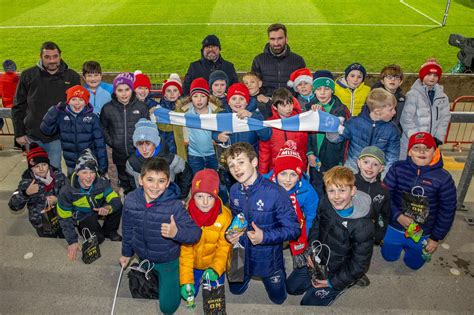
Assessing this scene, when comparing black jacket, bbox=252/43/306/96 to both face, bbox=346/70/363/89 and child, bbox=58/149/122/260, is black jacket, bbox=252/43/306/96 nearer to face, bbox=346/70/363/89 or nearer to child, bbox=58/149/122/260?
face, bbox=346/70/363/89

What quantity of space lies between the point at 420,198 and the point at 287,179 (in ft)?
5.39

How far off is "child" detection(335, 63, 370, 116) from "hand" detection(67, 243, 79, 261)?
4.30 meters

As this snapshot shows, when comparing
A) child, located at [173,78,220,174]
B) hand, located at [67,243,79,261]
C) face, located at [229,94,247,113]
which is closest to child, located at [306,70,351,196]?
face, located at [229,94,247,113]

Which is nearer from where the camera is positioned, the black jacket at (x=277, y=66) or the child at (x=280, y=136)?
the child at (x=280, y=136)

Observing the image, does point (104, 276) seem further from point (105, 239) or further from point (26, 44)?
point (26, 44)

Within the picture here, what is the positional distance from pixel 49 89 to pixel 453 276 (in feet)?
19.9

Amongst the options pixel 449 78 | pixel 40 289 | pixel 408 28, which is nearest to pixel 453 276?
pixel 40 289

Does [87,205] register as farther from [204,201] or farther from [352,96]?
[352,96]

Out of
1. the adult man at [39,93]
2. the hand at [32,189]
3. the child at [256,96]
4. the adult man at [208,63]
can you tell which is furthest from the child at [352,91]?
the hand at [32,189]

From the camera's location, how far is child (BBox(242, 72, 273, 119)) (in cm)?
600

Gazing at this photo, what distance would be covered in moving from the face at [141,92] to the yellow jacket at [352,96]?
2.94 metres

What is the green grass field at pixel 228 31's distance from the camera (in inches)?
622

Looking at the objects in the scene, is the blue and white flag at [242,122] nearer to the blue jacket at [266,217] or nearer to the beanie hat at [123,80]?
the beanie hat at [123,80]

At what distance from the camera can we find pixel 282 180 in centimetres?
415
